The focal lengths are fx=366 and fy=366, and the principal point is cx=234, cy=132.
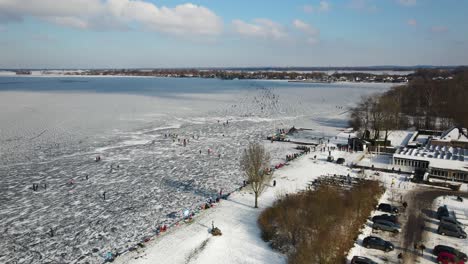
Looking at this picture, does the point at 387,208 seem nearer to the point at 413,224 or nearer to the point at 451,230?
the point at 413,224

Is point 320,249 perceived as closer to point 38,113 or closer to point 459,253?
point 459,253

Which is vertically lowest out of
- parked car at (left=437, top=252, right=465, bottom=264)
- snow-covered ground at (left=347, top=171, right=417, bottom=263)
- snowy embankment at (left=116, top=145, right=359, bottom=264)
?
snowy embankment at (left=116, top=145, right=359, bottom=264)

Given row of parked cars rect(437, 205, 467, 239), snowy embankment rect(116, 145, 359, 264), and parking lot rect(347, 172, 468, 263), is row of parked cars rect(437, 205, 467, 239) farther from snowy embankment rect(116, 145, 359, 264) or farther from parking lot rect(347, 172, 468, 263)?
snowy embankment rect(116, 145, 359, 264)

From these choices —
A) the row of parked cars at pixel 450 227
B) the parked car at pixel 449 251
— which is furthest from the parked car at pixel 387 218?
the parked car at pixel 449 251

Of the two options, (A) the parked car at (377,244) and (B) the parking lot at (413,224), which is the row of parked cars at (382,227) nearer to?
(A) the parked car at (377,244)

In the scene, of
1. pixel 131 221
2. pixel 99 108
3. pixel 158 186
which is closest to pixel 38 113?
pixel 99 108

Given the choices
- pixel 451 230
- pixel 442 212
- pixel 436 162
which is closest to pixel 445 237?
pixel 451 230

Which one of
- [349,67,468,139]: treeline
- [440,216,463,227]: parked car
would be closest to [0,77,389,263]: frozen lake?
[349,67,468,139]: treeline
